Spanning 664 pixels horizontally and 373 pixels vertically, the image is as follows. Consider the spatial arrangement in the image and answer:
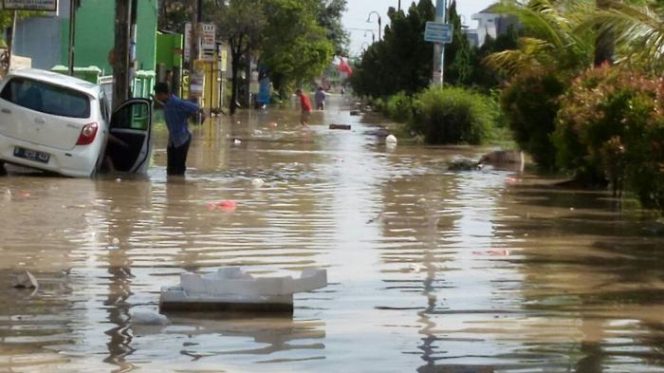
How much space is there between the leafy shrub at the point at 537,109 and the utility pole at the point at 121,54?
727 centimetres

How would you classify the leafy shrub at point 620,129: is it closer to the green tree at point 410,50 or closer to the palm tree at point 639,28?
the palm tree at point 639,28

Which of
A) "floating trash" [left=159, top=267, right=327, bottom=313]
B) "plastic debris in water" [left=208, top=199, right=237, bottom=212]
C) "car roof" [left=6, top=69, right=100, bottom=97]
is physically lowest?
"plastic debris in water" [left=208, top=199, right=237, bottom=212]

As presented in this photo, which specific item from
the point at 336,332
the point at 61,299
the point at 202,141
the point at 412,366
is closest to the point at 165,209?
the point at 61,299

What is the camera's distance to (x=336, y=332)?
8641 mm

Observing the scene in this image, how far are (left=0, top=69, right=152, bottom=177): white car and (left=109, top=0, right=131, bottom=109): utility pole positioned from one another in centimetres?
444

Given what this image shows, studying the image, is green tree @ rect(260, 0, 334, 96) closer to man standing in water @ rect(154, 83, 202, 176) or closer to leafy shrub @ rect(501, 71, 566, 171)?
leafy shrub @ rect(501, 71, 566, 171)

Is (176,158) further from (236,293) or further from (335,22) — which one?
(335,22)

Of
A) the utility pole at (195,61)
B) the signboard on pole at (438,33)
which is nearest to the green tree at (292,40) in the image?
the utility pole at (195,61)

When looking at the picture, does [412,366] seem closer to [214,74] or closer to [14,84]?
[14,84]

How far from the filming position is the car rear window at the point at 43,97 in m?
19.6

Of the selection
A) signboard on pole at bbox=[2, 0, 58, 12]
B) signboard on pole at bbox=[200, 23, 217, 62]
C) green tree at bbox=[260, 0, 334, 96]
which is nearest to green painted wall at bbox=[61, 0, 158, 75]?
signboard on pole at bbox=[200, 23, 217, 62]

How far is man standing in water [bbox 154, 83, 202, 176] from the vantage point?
830 inches

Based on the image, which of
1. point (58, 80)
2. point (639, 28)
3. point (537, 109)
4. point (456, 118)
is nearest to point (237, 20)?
point (456, 118)

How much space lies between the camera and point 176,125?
21312mm
